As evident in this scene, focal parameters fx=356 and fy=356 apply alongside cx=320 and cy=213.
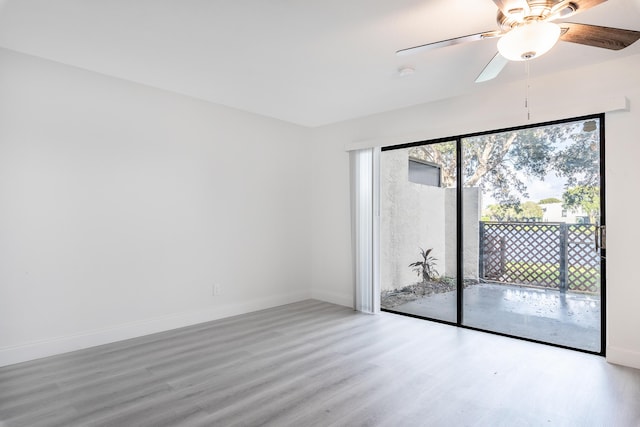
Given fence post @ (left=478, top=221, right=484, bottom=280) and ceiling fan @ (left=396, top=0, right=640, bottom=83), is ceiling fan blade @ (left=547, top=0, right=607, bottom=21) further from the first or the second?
fence post @ (left=478, top=221, right=484, bottom=280)

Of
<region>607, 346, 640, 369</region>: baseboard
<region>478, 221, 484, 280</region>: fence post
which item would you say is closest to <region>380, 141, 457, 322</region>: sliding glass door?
<region>478, 221, 484, 280</region>: fence post

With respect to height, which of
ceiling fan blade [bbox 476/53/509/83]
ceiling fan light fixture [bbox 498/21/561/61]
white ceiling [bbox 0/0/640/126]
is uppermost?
white ceiling [bbox 0/0/640/126]

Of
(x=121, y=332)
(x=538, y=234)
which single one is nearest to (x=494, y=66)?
(x=538, y=234)

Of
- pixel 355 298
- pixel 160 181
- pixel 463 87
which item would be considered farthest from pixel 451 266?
pixel 160 181

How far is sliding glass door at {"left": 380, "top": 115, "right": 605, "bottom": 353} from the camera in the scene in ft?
10.4

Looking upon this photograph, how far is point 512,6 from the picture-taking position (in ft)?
5.73

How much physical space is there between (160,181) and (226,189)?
0.77 metres

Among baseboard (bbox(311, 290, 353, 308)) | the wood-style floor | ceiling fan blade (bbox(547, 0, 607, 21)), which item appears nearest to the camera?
ceiling fan blade (bbox(547, 0, 607, 21))

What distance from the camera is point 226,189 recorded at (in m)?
4.23

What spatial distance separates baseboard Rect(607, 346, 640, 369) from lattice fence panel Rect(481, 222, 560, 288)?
65 cm

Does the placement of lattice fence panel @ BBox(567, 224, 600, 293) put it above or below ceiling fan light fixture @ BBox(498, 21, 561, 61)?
below

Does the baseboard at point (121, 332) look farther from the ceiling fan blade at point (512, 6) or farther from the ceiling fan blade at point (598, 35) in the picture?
the ceiling fan blade at point (598, 35)

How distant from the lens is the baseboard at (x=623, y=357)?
9.23ft

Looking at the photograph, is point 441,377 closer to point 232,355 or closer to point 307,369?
point 307,369
